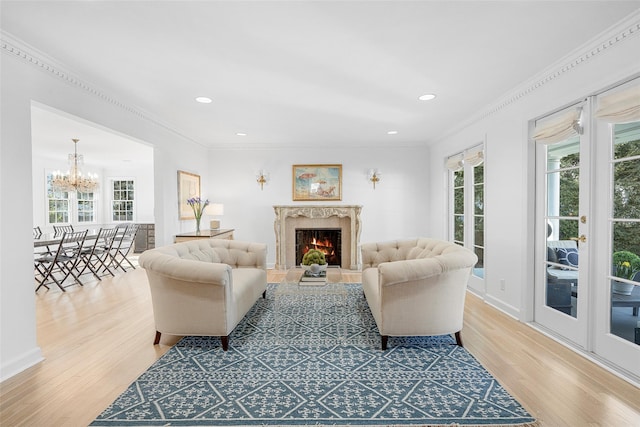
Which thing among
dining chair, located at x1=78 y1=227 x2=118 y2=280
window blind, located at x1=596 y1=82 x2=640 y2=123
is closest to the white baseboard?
dining chair, located at x1=78 y1=227 x2=118 y2=280

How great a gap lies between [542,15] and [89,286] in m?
6.31

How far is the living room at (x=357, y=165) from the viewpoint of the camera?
2.38 m

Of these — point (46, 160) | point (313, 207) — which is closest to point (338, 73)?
point (313, 207)

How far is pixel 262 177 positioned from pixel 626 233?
17.9 ft

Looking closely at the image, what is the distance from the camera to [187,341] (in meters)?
2.91

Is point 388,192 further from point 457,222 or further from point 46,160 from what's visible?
point 46,160

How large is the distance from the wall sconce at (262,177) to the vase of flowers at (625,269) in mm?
5382

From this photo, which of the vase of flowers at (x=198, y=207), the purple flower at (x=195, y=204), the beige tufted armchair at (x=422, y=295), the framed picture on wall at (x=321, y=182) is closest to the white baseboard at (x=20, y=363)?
the beige tufted armchair at (x=422, y=295)

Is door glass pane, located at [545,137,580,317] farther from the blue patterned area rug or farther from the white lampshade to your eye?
the white lampshade

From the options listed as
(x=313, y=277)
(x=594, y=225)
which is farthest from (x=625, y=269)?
(x=313, y=277)

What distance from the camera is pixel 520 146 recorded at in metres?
3.46

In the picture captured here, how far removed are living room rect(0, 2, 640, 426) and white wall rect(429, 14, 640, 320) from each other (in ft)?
0.04

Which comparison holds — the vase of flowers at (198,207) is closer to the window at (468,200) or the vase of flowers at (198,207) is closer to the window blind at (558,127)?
the window at (468,200)

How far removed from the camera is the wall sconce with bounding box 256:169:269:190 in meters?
6.50
